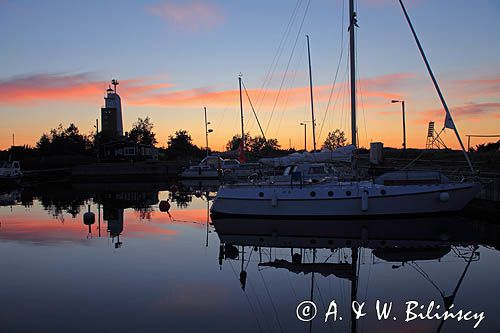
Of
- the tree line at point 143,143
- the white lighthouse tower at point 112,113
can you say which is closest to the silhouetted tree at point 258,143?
the tree line at point 143,143

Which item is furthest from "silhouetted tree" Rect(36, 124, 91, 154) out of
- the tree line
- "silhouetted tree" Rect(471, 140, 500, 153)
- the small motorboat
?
"silhouetted tree" Rect(471, 140, 500, 153)

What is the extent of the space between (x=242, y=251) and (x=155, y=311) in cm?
810

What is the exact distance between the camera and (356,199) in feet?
85.2

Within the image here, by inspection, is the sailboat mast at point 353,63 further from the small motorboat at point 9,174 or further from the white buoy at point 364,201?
the small motorboat at point 9,174

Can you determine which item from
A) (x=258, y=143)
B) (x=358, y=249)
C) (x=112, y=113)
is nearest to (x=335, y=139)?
(x=258, y=143)

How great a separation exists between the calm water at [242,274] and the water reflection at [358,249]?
0.05m

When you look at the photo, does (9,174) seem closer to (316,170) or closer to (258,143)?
(316,170)

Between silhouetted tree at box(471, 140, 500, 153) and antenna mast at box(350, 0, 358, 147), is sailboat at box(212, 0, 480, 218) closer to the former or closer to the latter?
antenna mast at box(350, 0, 358, 147)

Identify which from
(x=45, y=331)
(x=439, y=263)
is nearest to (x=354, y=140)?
(x=439, y=263)

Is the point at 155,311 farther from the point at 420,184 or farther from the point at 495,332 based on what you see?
the point at 420,184

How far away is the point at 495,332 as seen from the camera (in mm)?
10117

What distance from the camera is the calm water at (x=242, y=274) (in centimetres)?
1143

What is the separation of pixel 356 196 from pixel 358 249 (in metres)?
7.16

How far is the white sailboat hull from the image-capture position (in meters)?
25.6
